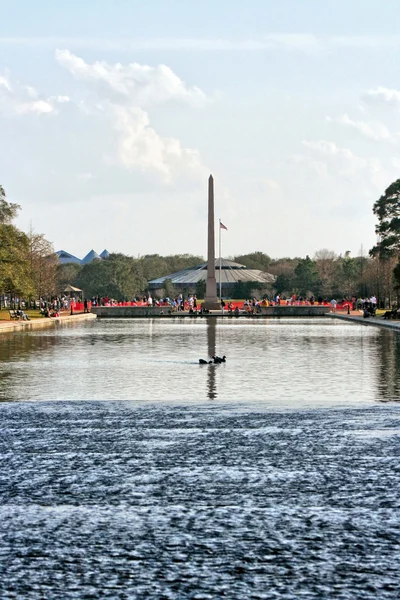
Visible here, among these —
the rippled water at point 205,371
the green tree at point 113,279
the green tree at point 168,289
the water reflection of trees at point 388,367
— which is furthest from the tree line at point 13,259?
the green tree at point 168,289

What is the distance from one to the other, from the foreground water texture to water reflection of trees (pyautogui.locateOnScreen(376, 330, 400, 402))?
0.18 meters

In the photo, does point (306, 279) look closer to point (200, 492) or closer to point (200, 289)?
point (200, 289)

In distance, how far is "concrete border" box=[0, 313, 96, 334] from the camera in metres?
43.3

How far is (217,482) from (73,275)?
134 metres

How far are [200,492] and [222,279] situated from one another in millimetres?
132617

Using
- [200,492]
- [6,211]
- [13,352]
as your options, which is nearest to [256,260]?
[6,211]

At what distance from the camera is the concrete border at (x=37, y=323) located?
142ft

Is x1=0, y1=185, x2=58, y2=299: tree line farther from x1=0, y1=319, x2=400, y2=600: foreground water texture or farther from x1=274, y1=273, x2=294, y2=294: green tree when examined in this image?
x1=274, y1=273, x2=294, y2=294: green tree

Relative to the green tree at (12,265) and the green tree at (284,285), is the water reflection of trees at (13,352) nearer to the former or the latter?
the green tree at (12,265)

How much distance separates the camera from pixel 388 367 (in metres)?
19.8

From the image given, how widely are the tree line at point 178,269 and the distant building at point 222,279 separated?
8.58 feet

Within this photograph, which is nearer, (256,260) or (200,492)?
(200,492)

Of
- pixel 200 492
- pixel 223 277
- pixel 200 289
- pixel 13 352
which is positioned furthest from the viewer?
pixel 223 277

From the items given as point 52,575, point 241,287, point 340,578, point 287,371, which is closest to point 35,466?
point 52,575
